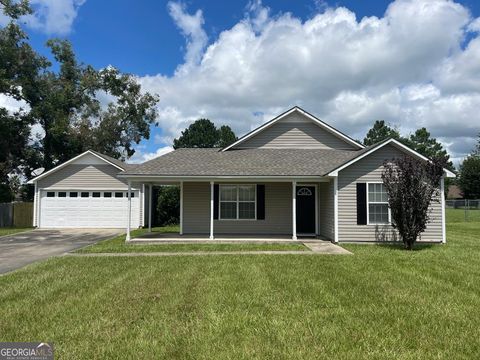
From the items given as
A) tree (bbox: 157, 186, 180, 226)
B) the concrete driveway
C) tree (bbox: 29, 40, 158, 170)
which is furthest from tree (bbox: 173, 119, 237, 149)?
the concrete driveway

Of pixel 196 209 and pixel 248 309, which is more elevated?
pixel 196 209

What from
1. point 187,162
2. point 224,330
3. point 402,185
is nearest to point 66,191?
point 187,162

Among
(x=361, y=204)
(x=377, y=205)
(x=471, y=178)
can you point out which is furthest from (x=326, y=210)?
(x=471, y=178)

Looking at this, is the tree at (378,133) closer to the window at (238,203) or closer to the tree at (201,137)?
the tree at (201,137)

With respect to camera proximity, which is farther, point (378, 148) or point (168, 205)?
point (168, 205)

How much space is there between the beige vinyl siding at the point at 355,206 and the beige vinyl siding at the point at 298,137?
442 cm

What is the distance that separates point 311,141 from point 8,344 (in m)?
16.0

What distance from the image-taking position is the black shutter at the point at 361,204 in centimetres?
1440

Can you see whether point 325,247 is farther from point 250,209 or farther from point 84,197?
point 84,197

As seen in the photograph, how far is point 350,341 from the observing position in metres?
4.83

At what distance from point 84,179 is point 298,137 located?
541 inches

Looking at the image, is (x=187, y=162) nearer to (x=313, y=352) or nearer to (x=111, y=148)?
(x=313, y=352)

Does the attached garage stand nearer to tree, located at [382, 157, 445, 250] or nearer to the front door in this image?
the front door

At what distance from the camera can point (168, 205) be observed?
25672mm
